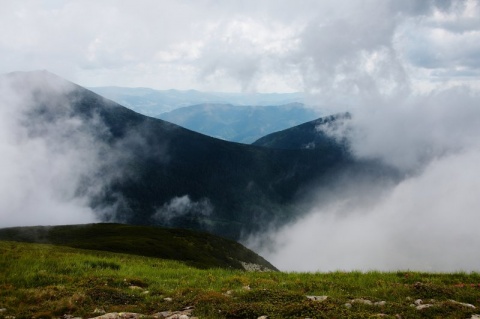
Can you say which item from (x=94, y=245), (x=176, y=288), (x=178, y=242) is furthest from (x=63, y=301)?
(x=178, y=242)

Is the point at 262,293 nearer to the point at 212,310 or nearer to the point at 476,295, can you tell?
the point at 212,310

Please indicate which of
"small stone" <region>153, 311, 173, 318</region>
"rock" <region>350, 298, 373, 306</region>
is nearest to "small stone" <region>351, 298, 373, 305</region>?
"rock" <region>350, 298, 373, 306</region>

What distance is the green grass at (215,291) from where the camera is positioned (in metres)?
11.7

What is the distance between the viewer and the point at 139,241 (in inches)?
5310

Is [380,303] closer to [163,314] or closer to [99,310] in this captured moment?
[163,314]

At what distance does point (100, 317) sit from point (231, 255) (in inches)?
7035

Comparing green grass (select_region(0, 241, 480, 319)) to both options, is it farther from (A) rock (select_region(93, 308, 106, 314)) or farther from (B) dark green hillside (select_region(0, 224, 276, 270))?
(B) dark green hillside (select_region(0, 224, 276, 270))

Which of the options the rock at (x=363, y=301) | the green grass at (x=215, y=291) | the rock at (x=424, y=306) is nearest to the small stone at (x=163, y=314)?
the green grass at (x=215, y=291)

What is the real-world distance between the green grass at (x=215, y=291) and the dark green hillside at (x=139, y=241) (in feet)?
346

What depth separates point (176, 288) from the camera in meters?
15.7

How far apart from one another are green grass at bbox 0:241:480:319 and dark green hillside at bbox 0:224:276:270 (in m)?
105

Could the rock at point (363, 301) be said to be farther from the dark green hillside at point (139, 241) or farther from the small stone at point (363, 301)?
the dark green hillside at point (139, 241)

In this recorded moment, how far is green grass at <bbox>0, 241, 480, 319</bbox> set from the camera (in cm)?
1167

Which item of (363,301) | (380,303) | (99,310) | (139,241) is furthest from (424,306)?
(139,241)
